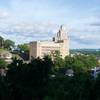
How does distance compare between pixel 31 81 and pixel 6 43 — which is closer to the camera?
pixel 31 81

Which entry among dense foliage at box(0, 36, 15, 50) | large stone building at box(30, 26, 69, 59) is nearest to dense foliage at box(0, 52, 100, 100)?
large stone building at box(30, 26, 69, 59)

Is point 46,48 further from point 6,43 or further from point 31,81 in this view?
point 31,81

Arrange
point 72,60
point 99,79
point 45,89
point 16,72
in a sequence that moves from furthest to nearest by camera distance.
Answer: point 72,60
point 16,72
point 45,89
point 99,79

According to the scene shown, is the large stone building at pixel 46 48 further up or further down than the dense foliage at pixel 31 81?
further up

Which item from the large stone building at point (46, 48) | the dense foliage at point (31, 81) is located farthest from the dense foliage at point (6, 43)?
the dense foliage at point (31, 81)

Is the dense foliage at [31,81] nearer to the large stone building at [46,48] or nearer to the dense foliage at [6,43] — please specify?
the large stone building at [46,48]

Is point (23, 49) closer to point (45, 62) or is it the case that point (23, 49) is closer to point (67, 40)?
point (67, 40)

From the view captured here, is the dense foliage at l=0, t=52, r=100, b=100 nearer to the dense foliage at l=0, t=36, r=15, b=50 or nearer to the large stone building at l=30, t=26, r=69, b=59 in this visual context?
the large stone building at l=30, t=26, r=69, b=59

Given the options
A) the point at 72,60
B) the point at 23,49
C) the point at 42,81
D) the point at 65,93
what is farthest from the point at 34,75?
the point at 23,49

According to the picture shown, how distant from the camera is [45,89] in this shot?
32062 mm

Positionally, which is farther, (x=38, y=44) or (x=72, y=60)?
(x=38, y=44)

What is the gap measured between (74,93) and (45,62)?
37.6 feet

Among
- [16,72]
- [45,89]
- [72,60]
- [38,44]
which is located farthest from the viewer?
[38,44]

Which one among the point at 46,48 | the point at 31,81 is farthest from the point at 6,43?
the point at 31,81
